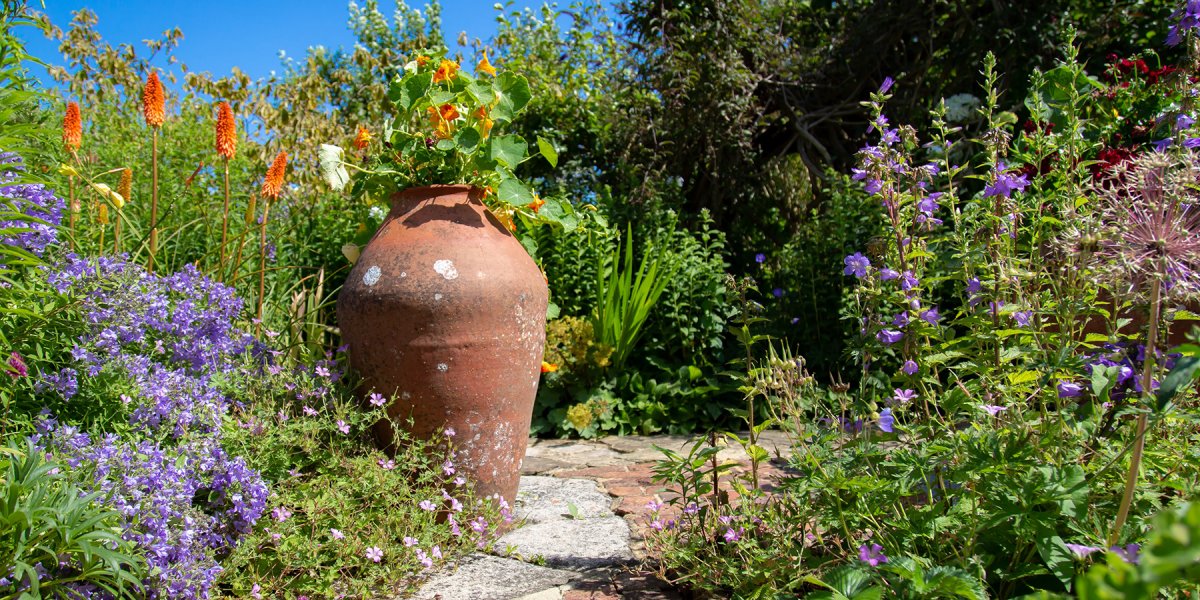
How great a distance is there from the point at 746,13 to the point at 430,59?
3.09 metres

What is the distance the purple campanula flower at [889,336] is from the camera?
1422 mm

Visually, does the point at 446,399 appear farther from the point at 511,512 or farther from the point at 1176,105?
the point at 1176,105

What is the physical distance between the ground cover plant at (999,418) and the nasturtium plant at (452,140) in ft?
3.70

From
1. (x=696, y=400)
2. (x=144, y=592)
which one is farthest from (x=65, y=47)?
(x=144, y=592)

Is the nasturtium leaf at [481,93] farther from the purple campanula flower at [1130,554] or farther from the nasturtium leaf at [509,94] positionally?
the purple campanula flower at [1130,554]

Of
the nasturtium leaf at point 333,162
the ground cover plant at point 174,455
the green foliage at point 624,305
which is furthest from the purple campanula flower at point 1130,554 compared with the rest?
the green foliage at point 624,305

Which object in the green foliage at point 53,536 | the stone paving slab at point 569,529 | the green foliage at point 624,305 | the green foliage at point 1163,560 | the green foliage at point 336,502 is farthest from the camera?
the green foliage at point 624,305

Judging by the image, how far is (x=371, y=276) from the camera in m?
2.13

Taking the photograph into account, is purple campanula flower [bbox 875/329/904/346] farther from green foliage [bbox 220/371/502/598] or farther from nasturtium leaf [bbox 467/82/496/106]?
nasturtium leaf [bbox 467/82/496/106]

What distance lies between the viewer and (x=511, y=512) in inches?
91.1

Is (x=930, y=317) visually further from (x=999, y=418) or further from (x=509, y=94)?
(x=509, y=94)

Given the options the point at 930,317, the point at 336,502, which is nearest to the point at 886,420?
the point at 930,317

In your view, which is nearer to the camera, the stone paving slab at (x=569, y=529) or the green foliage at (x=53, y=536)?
the green foliage at (x=53, y=536)

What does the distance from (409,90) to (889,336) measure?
1.57m
